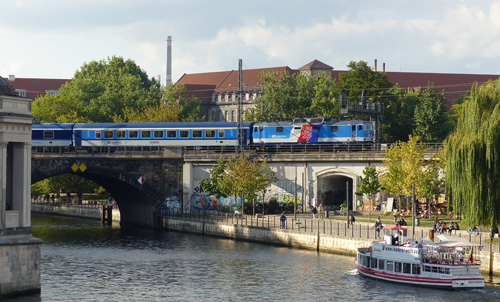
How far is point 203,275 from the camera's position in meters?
60.1

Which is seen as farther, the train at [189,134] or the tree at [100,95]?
the tree at [100,95]

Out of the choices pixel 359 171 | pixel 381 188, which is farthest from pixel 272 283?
pixel 359 171

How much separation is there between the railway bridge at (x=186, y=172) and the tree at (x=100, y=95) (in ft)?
126

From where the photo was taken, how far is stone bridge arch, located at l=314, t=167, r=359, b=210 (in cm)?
9044

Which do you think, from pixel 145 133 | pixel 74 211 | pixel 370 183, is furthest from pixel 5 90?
pixel 74 211

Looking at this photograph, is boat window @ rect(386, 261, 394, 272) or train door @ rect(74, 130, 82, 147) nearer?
boat window @ rect(386, 261, 394, 272)

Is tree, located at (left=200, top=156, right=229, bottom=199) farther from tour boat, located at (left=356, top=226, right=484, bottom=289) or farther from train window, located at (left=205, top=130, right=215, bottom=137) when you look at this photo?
tour boat, located at (left=356, top=226, right=484, bottom=289)

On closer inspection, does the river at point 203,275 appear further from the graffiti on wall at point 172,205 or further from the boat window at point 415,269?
the graffiti on wall at point 172,205

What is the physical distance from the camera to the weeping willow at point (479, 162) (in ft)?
194

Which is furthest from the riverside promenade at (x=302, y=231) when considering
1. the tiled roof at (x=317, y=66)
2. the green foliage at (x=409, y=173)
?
the tiled roof at (x=317, y=66)

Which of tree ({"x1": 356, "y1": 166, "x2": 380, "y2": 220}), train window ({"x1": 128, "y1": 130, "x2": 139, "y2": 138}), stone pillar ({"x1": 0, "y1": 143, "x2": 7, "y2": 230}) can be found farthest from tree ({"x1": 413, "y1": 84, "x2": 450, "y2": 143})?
stone pillar ({"x1": 0, "y1": 143, "x2": 7, "y2": 230})

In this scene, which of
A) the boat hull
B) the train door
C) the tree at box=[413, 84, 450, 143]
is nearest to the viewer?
Result: the boat hull

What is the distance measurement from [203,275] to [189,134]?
42739mm

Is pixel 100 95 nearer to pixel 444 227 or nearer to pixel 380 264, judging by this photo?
pixel 444 227
